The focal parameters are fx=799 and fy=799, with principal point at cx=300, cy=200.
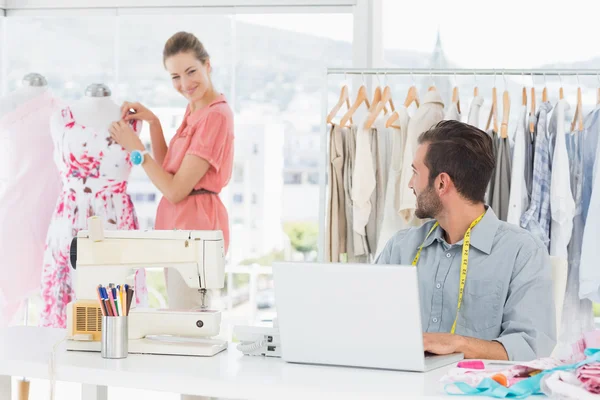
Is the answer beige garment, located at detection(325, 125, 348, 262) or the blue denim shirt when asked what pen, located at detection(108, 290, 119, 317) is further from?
beige garment, located at detection(325, 125, 348, 262)

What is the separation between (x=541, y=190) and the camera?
11.1 feet

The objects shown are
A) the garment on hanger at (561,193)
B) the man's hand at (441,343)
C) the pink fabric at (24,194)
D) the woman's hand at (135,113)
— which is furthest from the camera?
the pink fabric at (24,194)

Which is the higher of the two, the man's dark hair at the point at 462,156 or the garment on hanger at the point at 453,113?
the garment on hanger at the point at 453,113

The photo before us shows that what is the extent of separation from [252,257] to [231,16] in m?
1.32

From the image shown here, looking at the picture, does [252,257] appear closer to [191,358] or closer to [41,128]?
[41,128]

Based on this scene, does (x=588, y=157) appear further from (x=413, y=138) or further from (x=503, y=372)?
(x=503, y=372)

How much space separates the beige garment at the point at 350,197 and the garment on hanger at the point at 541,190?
2.36 ft

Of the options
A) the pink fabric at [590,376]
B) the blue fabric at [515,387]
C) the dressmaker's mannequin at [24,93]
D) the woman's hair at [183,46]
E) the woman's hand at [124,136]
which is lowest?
the blue fabric at [515,387]

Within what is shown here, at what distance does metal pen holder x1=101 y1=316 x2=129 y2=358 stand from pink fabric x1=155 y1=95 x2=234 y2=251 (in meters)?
1.59

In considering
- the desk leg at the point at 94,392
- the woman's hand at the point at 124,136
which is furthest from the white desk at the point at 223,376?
the woman's hand at the point at 124,136

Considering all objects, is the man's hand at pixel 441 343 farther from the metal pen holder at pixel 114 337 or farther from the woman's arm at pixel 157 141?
the woman's arm at pixel 157 141

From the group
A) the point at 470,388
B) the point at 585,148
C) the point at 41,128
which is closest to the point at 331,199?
the point at 585,148

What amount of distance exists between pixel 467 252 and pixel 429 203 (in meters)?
0.19

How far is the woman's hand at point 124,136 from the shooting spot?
11.9 ft
